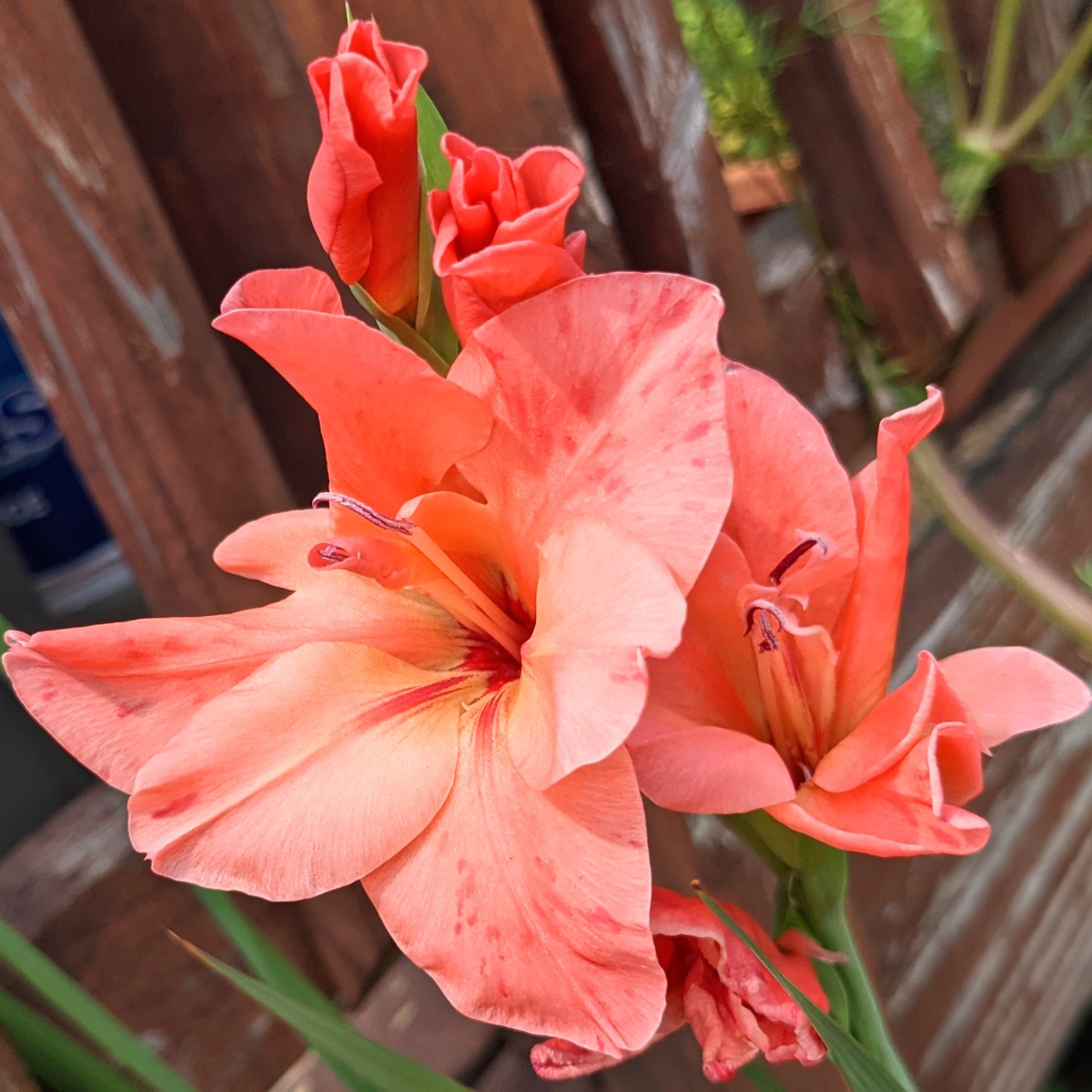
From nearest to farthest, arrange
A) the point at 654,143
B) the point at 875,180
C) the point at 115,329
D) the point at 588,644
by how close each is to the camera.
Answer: the point at 588,644, the point at 115,329, the point at 654,143, the point at 875,180

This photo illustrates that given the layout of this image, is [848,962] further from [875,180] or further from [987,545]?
[875,180]

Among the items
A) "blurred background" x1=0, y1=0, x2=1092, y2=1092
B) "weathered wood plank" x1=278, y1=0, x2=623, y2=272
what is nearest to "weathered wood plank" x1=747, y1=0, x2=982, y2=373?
"blurred background" x1=0, y1=0, x2=1092, y2=1092

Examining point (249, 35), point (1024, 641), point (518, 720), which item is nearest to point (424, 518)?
point (518, 720)

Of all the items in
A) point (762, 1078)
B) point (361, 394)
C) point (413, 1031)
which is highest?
point (361, 394)

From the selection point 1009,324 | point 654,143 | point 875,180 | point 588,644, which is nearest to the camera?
point 588,644

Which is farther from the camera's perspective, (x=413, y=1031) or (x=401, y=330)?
(x=413, y=1031)

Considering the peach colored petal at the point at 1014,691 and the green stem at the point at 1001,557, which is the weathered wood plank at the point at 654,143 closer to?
the green stem at the point at 1001,557

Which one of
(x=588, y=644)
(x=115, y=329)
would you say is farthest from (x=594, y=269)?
(x=588, y=644)

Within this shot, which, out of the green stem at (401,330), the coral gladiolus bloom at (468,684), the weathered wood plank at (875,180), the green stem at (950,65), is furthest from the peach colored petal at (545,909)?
the green stem at (950,65)
